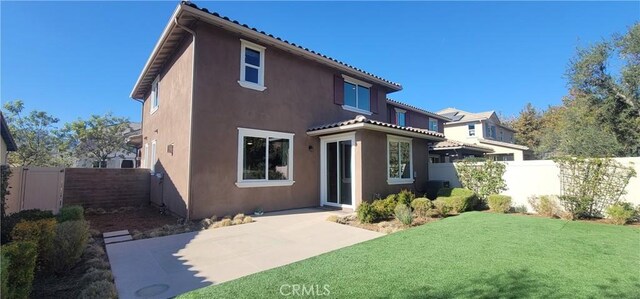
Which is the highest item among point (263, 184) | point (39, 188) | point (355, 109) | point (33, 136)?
point (355, 109)

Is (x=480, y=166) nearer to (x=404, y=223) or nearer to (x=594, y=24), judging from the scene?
(x=404, y=223)

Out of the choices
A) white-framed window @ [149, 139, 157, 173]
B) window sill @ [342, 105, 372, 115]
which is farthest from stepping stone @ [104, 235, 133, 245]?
window sill @ [342, 105, 372, 115]

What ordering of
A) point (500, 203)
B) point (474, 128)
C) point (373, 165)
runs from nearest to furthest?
point (500, 203) < point (373, 165) < point (474, 128)

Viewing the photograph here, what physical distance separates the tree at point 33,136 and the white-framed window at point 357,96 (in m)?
25.7

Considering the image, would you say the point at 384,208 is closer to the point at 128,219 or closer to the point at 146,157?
the point at 128,219

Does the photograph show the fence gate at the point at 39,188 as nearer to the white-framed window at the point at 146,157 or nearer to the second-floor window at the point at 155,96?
the second-floor window at the point at 155,96

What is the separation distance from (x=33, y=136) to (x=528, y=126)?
2212 inches

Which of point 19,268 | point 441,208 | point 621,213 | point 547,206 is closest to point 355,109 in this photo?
point 441,208

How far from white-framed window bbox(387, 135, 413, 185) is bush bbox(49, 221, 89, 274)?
32.4 ft

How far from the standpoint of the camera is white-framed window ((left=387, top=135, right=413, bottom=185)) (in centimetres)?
1225

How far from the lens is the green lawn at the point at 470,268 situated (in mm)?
4070

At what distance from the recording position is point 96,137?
24922 mm

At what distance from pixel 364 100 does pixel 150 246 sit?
1176 cm

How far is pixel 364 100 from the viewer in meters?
15.4
